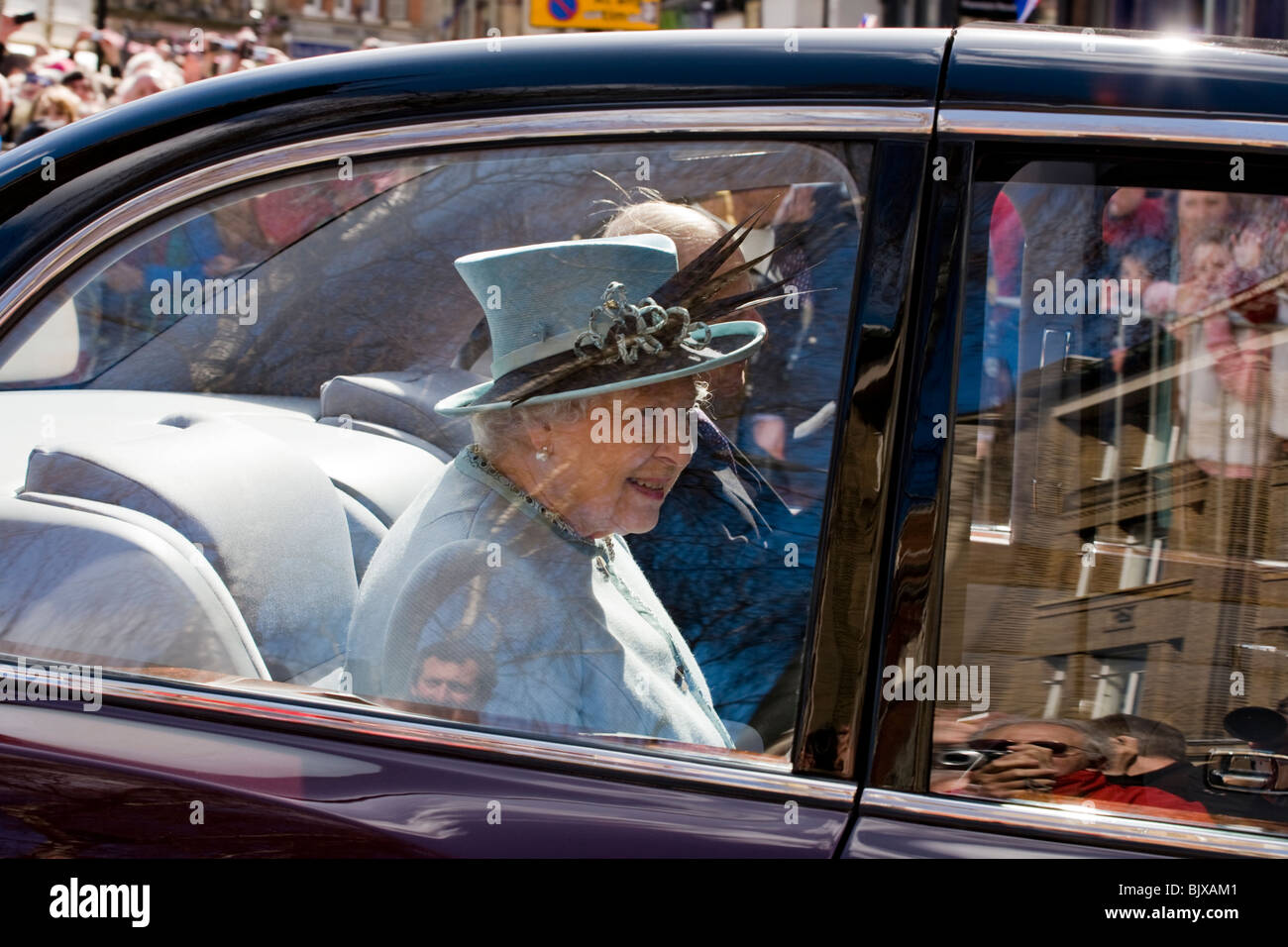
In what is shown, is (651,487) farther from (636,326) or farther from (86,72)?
(86,72)

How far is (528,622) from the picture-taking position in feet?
4.60

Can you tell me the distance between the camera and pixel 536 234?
1.48 metres

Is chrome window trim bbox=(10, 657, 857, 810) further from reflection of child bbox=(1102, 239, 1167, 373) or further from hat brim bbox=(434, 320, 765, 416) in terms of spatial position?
reflection of child bbox=(1102, 239, 1167, 373)

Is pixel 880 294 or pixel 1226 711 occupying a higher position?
pixel 880 294

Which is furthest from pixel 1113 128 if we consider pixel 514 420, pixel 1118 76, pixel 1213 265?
pixel 514 420

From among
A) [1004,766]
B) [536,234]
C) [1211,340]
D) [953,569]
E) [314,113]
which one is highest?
[314,113]

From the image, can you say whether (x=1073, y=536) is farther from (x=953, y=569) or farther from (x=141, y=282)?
(x=141, y=282)

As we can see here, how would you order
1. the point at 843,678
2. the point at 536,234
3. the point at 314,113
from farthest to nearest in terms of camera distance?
the point at 536,234 < the point at 314,113 < the point at 843,678

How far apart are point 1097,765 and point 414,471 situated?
0.93m

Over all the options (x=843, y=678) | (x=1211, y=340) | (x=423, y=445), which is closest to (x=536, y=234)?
(x=423, y=445)

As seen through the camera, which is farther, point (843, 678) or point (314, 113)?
point (314, 113)

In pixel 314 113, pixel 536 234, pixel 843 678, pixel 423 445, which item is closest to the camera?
pixel 843 678

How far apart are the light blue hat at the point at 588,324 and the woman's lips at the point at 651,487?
12 centimetres
